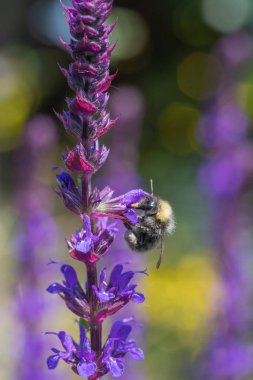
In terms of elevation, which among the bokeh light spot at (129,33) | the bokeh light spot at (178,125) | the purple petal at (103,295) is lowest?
the bokeh light spot at (178,125)

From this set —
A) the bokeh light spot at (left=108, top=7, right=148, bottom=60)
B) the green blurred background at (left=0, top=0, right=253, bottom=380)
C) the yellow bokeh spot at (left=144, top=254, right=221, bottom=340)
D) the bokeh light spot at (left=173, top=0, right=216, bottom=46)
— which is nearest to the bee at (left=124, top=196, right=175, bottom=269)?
the yellow bokeh spot at (left=144, top=254, right=221, bottom=340)

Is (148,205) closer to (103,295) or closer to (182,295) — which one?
(103,295)

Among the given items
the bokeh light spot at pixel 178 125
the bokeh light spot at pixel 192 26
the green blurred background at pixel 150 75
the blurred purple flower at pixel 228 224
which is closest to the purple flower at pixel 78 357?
the blurred purple flower at pixel 228 224

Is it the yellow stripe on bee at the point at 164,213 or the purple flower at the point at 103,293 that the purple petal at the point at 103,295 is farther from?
the yellow stripe on bee at the point at 164,213

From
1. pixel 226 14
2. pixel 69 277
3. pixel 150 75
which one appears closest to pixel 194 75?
pixel 150 75

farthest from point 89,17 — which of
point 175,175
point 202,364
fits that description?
point 175,175

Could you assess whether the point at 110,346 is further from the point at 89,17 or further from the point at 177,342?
the point at 177,342

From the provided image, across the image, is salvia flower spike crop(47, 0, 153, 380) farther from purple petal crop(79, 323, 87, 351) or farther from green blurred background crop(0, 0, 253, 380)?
green blurred background crop(0, 0, 253, 380)
